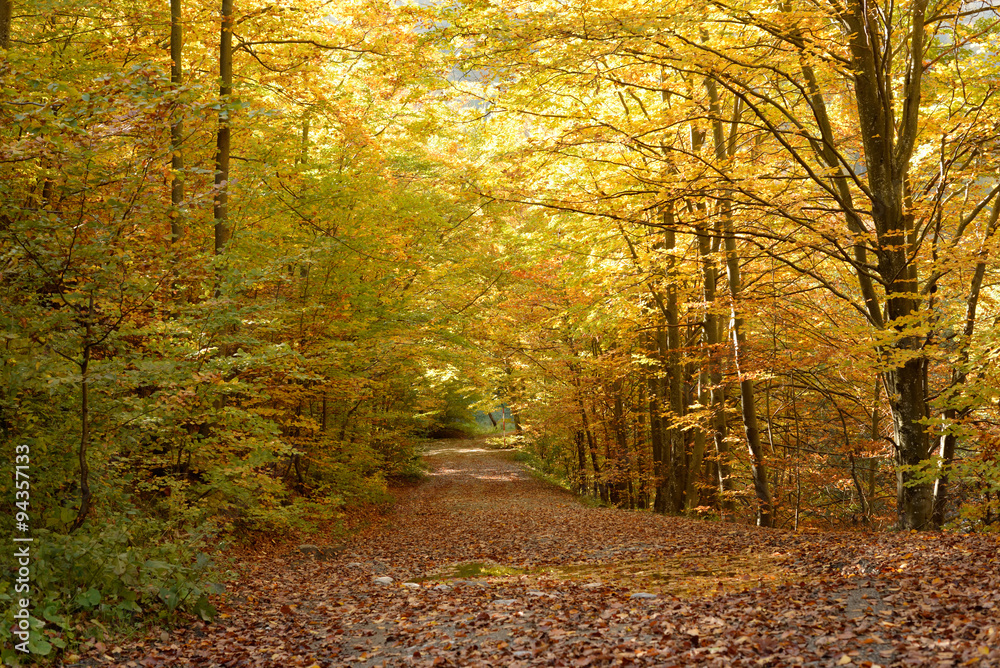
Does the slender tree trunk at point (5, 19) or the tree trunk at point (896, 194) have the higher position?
the slender tree trunk at point (5, 19)

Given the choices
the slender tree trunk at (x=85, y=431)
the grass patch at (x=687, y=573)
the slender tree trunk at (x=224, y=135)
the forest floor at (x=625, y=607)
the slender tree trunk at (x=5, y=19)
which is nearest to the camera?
the forest floor at (x=625, y=607)

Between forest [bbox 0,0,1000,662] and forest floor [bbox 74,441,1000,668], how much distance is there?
0.80 meters

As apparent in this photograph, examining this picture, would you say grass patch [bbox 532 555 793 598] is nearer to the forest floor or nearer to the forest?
the forest floor

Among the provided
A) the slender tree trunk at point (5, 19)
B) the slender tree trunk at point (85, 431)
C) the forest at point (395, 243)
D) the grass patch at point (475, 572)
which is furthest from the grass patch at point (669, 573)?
the slender tree trunk at point (5, 19)

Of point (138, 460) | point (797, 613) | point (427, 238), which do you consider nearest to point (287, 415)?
point (138, 460)

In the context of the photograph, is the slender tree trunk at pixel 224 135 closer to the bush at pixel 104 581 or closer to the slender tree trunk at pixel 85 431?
the slender tree trunk at pixel 85 431

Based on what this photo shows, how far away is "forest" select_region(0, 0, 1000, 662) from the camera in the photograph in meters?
5.58

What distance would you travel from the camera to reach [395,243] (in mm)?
13117

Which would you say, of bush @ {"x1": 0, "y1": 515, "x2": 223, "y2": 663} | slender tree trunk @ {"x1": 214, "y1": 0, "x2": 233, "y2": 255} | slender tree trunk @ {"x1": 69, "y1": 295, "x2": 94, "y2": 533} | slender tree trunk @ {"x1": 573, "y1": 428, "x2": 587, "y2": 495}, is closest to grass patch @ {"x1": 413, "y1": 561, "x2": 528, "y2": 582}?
bush @ {"x1": 0, "y1": 515, "x2": 223, "y2": 663}

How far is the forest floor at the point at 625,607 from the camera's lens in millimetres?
4547

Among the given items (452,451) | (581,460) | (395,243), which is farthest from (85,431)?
(452,451)

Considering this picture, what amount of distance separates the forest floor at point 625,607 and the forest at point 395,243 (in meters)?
0.80

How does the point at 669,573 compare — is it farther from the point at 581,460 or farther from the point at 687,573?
the point at 581,460

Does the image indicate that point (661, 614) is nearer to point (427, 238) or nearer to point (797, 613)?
point (797, 613)
